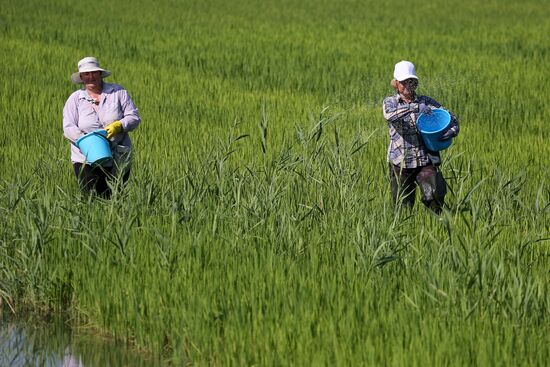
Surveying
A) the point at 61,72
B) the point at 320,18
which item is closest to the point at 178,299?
the point at 61,72

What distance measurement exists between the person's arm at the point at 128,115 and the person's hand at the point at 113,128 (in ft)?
0.21

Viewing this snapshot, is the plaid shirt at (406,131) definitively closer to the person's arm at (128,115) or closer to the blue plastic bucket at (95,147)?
the person's arm at (128,115)

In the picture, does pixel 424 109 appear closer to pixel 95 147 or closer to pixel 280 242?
pixel 280 242

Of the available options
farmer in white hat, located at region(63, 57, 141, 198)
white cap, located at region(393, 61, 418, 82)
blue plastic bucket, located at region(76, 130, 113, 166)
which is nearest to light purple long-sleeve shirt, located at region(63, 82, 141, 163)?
farmer in white hat, located at region(63, 57, 141, 198)

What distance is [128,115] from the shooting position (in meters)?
7.40

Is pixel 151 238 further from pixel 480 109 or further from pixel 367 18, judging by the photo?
pixel 367 18

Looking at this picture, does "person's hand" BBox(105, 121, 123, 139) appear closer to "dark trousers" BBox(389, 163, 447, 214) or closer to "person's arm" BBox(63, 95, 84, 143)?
"person's arm" BBox(63, 95, 84, 143)

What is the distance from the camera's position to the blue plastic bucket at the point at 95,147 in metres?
7.08

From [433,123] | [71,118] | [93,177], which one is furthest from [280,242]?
→ [71,118]

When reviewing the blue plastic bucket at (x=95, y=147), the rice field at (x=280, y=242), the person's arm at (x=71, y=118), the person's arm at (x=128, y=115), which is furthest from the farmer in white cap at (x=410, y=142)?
the person's arm at (x=71, y=118)

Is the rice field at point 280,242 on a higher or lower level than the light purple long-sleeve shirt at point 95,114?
lower

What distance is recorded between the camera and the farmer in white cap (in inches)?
274

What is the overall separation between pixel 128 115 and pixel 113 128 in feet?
0.77

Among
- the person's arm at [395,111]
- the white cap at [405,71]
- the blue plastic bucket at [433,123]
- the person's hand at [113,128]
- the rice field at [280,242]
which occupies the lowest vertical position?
the rice field at [280,242]
